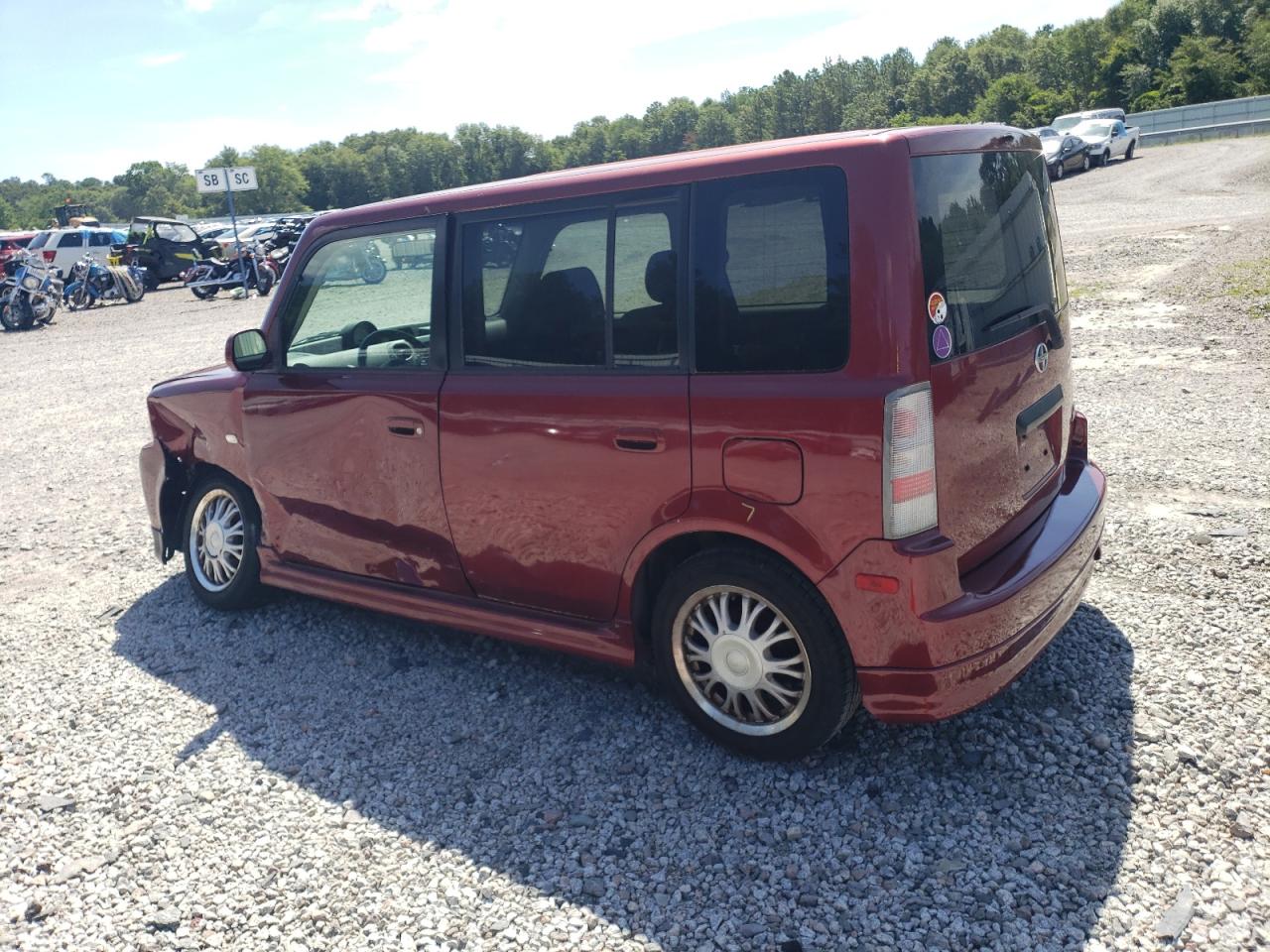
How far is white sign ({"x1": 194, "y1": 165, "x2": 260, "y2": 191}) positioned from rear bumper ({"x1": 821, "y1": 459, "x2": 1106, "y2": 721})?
87.7 feet

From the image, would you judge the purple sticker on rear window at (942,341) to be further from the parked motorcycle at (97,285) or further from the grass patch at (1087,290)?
the parked motorcycle at (97,285)

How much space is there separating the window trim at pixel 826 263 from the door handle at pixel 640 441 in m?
0.25

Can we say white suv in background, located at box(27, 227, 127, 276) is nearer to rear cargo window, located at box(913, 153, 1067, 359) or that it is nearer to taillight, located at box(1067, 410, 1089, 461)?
taillight, located at box(1067, 410, 1089, 461)

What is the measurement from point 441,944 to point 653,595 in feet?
4.50

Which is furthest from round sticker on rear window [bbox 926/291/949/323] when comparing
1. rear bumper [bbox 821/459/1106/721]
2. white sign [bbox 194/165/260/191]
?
white sign [bbox 194/165/260/191]

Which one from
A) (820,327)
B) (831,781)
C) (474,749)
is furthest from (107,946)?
(820,327)

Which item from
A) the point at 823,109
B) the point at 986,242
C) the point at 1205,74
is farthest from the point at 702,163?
the point at 823,109

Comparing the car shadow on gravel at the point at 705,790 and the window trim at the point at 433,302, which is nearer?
the car shadow on gravel at the point at 705,790

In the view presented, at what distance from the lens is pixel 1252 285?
451 inches

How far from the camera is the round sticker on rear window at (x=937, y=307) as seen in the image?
3.02 m

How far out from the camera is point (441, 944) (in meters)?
2.80

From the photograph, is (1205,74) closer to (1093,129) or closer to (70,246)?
(1093,129)

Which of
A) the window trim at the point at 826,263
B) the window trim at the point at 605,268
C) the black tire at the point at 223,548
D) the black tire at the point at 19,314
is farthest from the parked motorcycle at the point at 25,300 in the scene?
the window trim at the point at 826,263

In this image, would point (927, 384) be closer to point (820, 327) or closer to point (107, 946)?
point (820, 327)
